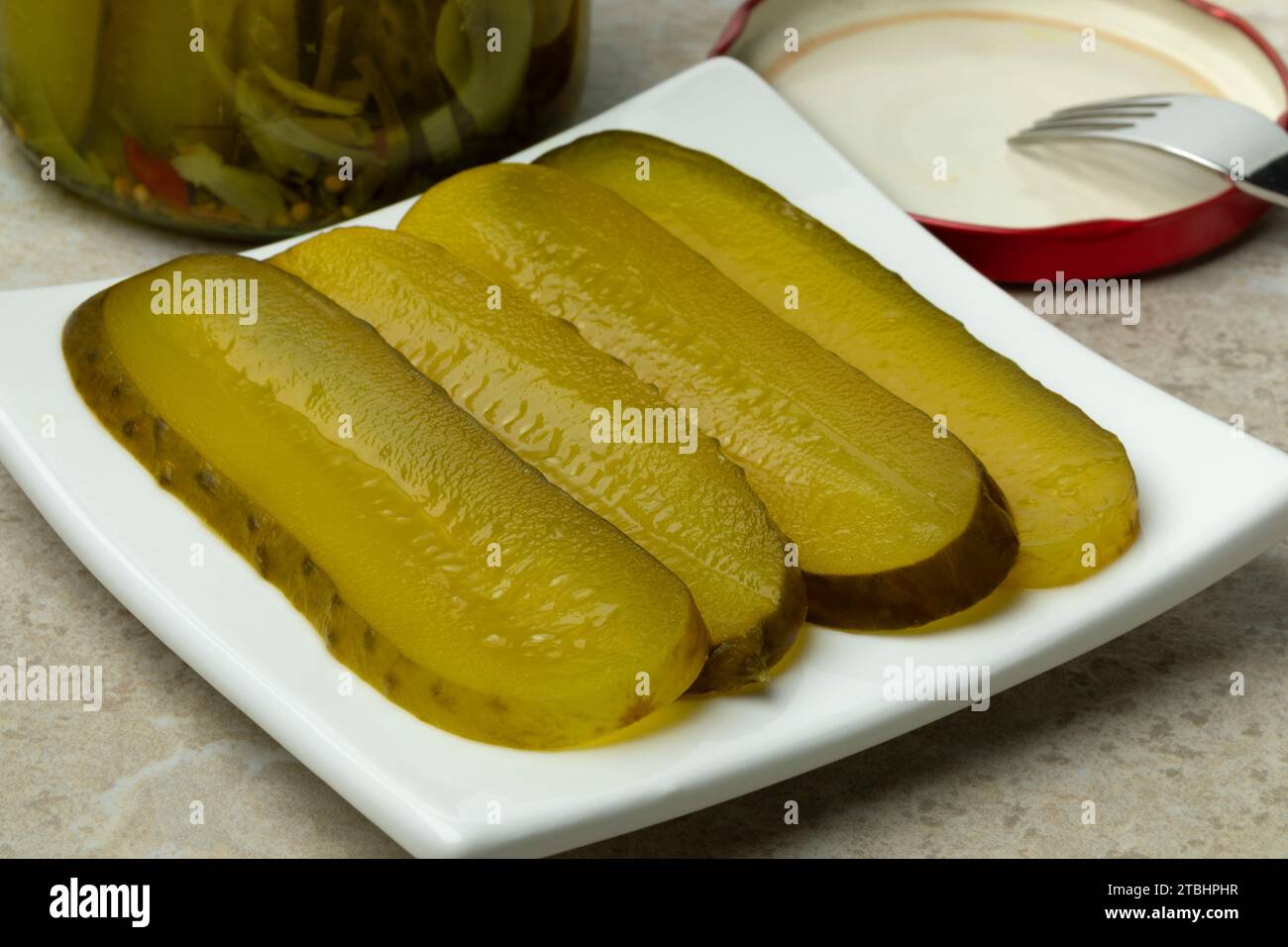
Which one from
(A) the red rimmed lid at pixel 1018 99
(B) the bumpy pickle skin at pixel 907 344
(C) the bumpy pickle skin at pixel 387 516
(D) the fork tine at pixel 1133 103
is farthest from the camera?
(D) the fork tine at pixel 1133 103

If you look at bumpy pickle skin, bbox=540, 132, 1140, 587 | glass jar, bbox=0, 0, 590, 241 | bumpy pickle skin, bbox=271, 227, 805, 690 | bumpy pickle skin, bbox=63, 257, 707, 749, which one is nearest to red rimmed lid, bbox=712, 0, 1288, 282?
bumpy pickle skin, bbox=540, 132, 1140, 587

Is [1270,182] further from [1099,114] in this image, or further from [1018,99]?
[1018,99]

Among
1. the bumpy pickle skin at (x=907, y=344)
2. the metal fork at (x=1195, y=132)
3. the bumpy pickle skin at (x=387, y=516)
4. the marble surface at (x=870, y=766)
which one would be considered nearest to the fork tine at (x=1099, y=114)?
the metal fork at (x=1195, y=132)

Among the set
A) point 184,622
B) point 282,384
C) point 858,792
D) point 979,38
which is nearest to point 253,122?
point 282,384

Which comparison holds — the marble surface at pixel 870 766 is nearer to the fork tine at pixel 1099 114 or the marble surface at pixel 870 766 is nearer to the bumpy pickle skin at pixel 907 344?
the bumpy pickle skin at pixel 907 344

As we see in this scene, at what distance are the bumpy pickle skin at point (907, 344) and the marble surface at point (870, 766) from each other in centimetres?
12

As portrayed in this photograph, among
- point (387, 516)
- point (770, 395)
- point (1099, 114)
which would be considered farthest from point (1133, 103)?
point (387, 516)

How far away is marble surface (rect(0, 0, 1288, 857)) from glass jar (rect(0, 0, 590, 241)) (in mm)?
307

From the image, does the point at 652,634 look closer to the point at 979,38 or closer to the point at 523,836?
the point at 523,836

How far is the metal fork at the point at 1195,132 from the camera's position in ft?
4.83

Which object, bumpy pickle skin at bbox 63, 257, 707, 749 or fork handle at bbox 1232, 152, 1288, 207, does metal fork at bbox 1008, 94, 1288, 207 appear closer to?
fork handle at bbox 1232, 152, 1288, 207

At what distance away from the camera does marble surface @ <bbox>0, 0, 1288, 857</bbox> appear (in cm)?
99

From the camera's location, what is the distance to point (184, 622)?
0.99 metres

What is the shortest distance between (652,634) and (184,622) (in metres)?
0.30
